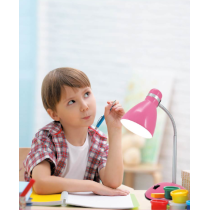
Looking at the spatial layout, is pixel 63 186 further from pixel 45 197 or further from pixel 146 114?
pixel 146 114

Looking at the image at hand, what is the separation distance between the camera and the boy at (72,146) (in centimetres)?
80

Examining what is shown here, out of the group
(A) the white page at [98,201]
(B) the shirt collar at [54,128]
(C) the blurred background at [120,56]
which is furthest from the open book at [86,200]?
(C) the blurred background at [120,56]

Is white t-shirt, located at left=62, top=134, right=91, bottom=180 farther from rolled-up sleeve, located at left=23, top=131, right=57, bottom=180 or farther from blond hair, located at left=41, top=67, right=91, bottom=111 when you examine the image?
blond hair, located at left=41, top=67, right=91, bottom=111

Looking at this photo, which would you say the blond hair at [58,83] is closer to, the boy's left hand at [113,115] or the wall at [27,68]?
→ the boy's left hand at [113,115]

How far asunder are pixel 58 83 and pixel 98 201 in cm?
40

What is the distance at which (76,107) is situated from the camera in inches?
34.9

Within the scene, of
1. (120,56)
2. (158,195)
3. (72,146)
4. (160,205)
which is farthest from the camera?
(120,56)

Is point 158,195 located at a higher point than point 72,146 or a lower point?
lower

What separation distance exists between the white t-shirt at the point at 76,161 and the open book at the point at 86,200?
0.21m

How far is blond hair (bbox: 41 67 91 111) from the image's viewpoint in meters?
0.90

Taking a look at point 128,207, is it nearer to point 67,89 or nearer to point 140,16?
point 67,89

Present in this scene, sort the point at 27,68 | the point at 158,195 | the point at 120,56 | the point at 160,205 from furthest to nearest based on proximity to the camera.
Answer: the point at 120,56 → the point at 27,68 → the point at 158,195 → the point at 160,205

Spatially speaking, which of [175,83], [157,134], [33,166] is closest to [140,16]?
[175,83]

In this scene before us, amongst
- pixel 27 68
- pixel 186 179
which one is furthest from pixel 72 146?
pixel 27 68
